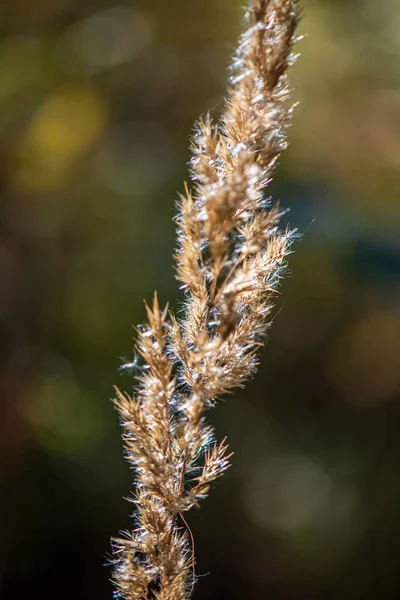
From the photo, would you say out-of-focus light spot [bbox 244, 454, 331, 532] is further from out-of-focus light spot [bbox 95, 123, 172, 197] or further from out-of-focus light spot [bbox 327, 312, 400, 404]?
out-of-focus light spot [bbox 95, 123, 172, 197]

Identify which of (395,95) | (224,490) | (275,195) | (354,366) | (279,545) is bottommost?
(279,545)

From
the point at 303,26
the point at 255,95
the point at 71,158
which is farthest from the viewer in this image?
the point at 303,26

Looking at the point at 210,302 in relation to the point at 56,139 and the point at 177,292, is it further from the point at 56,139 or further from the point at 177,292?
the point at 56,139

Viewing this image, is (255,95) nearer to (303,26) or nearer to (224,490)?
(224,490)

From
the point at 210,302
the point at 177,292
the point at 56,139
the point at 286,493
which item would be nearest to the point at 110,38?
the point at 56,139

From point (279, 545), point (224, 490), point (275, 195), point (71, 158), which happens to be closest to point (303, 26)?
point (275, 195)
